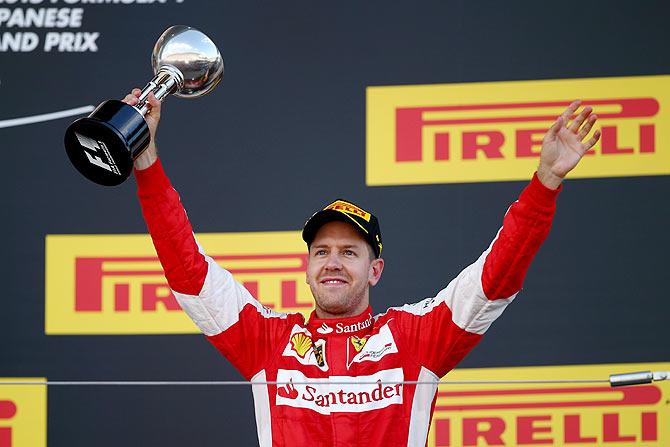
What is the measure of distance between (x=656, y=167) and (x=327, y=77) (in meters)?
0.87

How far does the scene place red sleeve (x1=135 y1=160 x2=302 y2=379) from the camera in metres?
1.88

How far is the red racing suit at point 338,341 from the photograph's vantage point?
6.15 ft

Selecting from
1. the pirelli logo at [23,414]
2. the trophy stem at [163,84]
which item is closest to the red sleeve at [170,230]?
the trophy stem at [163,84]

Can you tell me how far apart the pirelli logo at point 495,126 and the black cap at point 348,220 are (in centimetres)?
59

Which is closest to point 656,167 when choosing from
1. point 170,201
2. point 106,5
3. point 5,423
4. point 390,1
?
point 390,1

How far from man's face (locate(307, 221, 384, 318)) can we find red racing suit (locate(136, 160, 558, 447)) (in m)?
0.03

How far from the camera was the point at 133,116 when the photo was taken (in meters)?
1.68

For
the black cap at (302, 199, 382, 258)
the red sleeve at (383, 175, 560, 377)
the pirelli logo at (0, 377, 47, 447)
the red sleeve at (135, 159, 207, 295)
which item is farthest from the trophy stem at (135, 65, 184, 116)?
the pirelli logo at (0, 377, 47, 447)

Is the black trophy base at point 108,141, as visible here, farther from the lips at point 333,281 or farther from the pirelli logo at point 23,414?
the pirelli logo at point 23,414

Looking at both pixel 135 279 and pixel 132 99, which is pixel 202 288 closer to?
pixel 132 99

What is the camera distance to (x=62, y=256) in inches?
105

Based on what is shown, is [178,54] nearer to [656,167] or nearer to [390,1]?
[390,1]

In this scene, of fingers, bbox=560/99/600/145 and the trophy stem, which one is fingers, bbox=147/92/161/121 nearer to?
the trophy stem

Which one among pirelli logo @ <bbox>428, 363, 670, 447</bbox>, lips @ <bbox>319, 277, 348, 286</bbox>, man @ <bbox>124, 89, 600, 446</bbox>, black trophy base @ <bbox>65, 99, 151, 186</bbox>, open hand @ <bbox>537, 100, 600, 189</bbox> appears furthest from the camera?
pirelli logo @ <bbox>428, 363, 670, 447</bbox>
